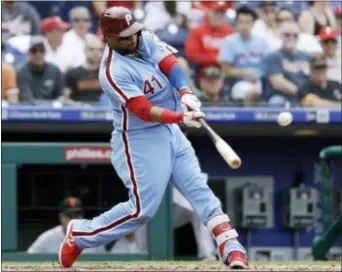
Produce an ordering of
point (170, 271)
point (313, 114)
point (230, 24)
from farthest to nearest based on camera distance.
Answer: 1. point (230, 24)
2. point (313, 114)
3. point (170, 271)

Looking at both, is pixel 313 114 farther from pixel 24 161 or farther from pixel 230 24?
pixel 24 161

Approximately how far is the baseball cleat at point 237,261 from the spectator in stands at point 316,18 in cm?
496

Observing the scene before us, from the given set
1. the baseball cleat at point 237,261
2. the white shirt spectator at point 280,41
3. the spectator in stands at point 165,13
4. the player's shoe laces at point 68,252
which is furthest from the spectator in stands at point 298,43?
the baseball cleat at point 237,261

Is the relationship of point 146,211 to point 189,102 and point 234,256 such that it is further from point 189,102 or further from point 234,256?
point 189,102

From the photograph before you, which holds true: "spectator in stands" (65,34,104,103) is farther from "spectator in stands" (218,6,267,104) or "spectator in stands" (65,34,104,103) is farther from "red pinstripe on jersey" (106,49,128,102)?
"red pinstripe on jersey" (106,49,128,102)

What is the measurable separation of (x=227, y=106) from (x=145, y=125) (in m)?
3.61

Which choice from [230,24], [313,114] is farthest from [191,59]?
[313,114]

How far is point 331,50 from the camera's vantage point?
10.4 m

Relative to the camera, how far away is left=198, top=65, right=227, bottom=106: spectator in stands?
32.6 ft

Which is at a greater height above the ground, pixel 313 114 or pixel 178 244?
pixel 313 114

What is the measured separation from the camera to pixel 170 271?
19.5 feet

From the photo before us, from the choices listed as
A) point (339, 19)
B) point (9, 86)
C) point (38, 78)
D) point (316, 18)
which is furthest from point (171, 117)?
point (339, 19)

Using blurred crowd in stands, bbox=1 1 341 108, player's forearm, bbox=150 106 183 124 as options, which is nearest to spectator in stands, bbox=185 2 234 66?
blurred crowd in stands, bbox=1 1 341 108

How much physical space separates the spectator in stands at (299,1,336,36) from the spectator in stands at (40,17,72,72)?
7.58 ft
